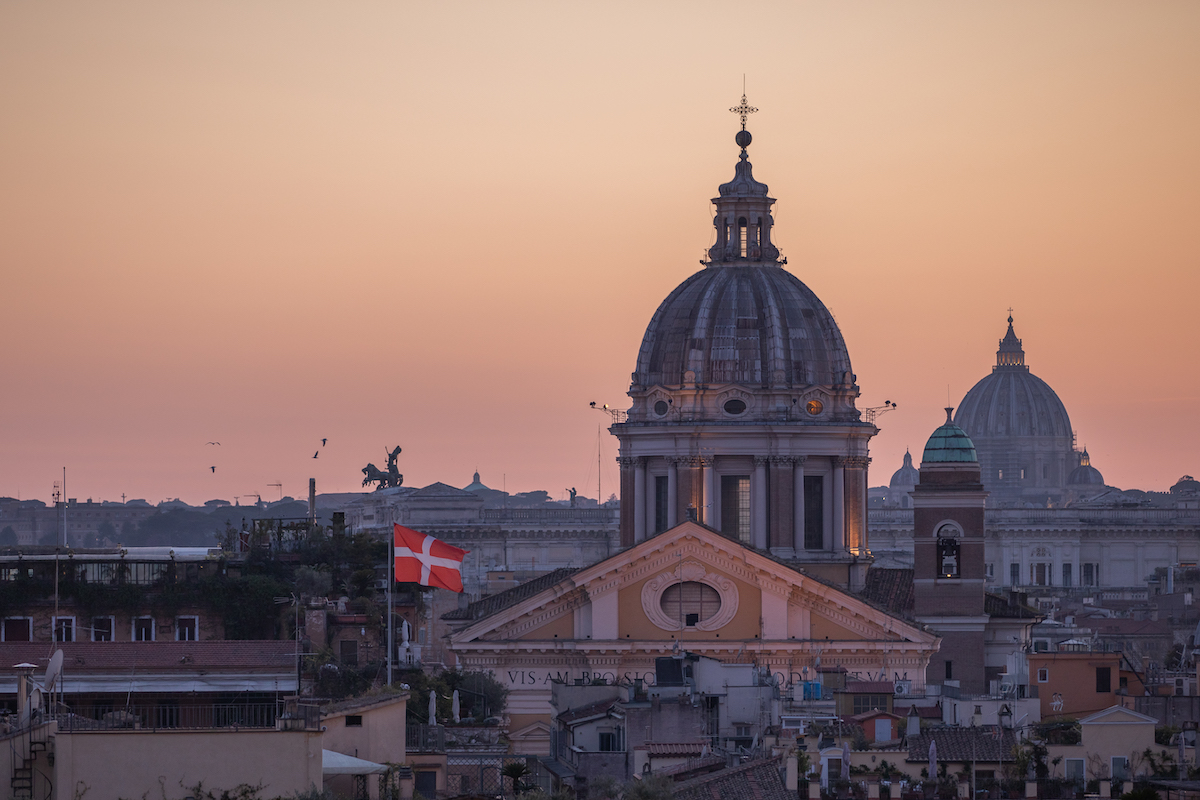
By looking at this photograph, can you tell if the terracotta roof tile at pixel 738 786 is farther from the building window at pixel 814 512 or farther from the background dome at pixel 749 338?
the background dome at pixel 749 338

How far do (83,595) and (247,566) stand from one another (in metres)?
5.36

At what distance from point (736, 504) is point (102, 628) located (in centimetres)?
2619

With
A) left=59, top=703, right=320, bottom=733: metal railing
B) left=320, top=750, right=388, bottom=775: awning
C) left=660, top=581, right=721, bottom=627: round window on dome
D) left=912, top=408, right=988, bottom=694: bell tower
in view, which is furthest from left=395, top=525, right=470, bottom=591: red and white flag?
left=320, top=750, right=388, bottom=775: awning

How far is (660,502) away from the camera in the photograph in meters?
104

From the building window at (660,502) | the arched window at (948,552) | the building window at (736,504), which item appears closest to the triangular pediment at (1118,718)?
the arched window at (948,552)

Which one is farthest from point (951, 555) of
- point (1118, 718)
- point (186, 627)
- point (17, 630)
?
point (17, 630)

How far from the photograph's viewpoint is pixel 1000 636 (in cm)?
9156

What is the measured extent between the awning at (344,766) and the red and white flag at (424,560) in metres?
22.4

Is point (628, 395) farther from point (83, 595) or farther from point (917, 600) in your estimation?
point (83, 595)

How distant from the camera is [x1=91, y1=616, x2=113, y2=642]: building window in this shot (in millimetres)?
83125

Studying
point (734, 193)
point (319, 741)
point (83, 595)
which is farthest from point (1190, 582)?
point (319, 741)

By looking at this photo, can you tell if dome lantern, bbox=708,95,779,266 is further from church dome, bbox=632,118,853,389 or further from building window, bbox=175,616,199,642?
building window, bbox=175,616,199,642

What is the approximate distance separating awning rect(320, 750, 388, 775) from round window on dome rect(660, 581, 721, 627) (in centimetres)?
3130

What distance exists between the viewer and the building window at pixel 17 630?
82688 millimetres
